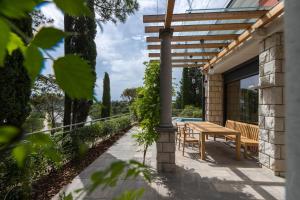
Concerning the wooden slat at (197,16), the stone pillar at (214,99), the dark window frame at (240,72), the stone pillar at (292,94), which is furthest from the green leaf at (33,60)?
the stone pillar at (214,99)

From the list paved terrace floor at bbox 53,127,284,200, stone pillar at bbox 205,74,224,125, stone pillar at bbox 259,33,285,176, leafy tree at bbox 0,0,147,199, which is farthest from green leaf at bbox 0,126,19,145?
stone pillar at bbox 205,74,224,125

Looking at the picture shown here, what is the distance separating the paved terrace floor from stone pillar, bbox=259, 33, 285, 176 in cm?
31

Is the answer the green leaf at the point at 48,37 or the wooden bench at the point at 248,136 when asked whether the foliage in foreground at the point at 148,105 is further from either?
the green leaf at the point at 48,37

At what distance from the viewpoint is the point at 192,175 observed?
5.34 metres

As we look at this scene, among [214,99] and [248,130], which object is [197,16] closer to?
[248,130]

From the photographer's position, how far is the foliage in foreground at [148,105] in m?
5.78

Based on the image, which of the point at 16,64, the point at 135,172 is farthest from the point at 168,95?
the point at 135,172

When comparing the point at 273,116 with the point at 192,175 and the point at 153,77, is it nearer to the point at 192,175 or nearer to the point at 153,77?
the point at 192,175

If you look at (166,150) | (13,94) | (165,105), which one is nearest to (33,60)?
(13,94)

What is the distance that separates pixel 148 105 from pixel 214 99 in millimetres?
6379

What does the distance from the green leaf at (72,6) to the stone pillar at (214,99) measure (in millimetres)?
11606

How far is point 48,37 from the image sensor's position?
0.95ft

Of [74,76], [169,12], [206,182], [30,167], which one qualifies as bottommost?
[206,182]

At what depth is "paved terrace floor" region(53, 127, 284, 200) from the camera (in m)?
4.23
